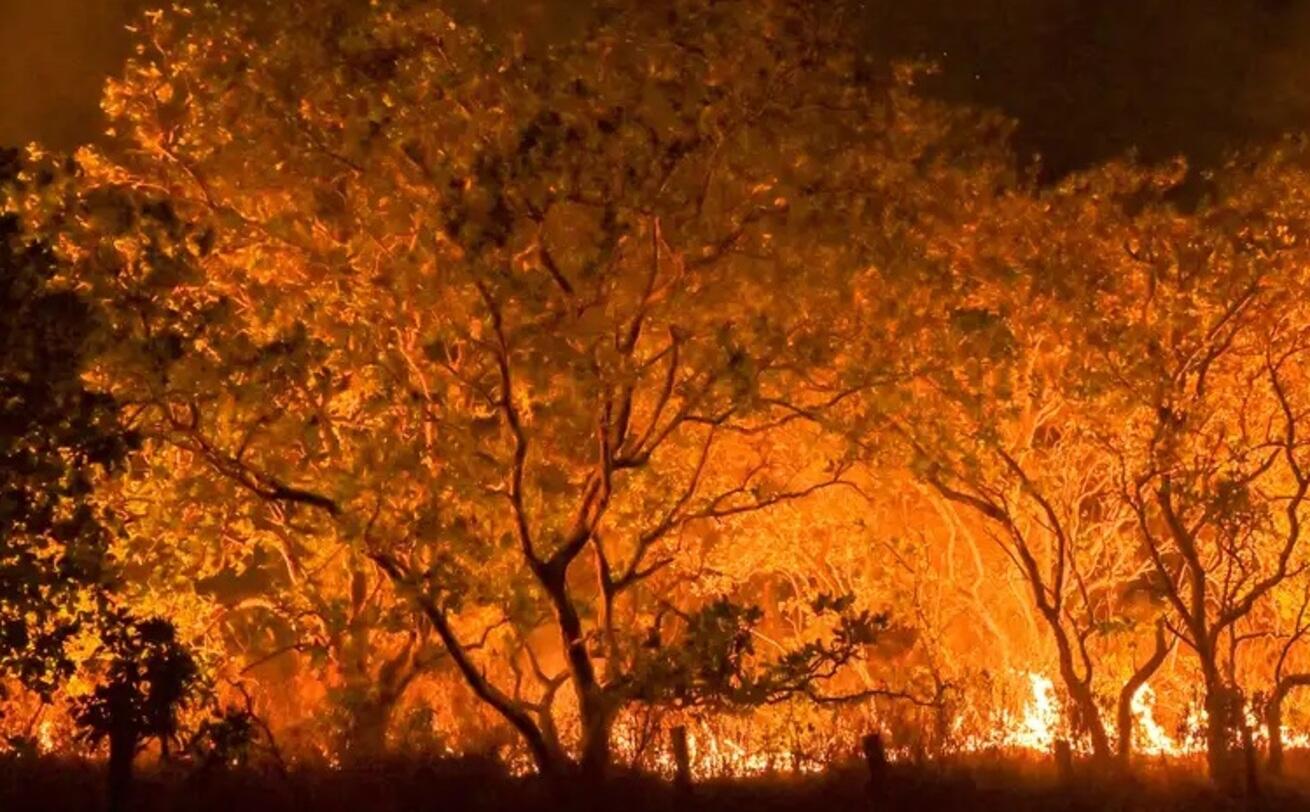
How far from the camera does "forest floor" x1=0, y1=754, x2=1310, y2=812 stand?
13.1 m

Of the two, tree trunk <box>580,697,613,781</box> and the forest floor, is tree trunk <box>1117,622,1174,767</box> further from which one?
tree trunk <box>580,697,613,781</box>

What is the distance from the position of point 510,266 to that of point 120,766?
4.90m

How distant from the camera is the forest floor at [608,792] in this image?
42.9 ft

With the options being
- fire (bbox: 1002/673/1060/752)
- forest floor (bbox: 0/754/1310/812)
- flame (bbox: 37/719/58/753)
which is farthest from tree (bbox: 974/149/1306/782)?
flame (bbox: 37/719/58/753)

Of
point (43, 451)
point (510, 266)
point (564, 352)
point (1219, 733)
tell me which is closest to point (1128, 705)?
point (1219, 733)

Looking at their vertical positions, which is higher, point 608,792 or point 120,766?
point 120,766

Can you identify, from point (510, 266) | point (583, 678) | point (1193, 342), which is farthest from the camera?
point (1193, 342)

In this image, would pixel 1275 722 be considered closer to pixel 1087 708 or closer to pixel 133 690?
pixel 1087 708

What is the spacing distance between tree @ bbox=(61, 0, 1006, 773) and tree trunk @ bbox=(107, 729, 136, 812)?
2.29 meters

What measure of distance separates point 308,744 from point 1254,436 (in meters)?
10.8

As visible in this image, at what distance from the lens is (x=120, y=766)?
11.9 meters

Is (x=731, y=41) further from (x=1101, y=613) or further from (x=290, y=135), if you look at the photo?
(x=1101, y=613)

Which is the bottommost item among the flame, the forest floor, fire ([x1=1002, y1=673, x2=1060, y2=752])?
the forest floor

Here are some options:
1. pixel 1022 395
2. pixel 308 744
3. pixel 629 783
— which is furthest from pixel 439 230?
pixel 1022 395
